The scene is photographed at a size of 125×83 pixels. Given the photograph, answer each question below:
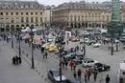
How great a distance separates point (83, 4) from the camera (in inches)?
4695

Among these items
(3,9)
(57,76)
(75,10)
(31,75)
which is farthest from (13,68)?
(75,10)

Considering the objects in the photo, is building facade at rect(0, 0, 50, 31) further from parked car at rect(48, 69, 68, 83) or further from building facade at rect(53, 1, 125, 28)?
parked car at rect(48, 69, 68, 83)

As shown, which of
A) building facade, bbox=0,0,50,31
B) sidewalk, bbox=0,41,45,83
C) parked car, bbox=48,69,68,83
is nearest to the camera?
parked car, bbox=48,69,68,83

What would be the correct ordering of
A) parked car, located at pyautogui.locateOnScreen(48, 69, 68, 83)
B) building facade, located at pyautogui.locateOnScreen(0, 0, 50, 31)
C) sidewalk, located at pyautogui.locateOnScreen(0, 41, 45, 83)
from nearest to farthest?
parked car, located at pyautogui.locateOnScreen(48, 69, 68, 83) → sidewalk, located at pyautogui.locateOnScreen(0, 41, 45, 83) → building facade, located at pyautogui.locateOnScreen(0, 0, 50, 31)

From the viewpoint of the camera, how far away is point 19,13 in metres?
110

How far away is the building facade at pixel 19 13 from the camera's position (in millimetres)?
108062

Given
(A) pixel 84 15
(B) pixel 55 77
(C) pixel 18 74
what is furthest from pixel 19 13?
(B) pixel 55 77

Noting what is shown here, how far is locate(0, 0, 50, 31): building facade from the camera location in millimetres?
108062

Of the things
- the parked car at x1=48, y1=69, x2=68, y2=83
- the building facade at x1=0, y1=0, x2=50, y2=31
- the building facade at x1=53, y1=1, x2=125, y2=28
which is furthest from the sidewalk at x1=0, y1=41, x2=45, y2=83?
the building facade at x1=53, y1=1, x2=125, y2=28

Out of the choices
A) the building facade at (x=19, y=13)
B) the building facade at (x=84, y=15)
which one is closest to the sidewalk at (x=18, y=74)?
the building facade at (x=19, y=13)

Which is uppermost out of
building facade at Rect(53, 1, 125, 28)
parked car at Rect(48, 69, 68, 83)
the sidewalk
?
building facade at Rect(53, 1, 125, 28)

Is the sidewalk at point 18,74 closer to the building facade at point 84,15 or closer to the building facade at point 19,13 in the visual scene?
the building facade at point 19,13

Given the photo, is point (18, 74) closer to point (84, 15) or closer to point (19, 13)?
point (19, 13)

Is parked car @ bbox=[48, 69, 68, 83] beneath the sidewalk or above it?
above
